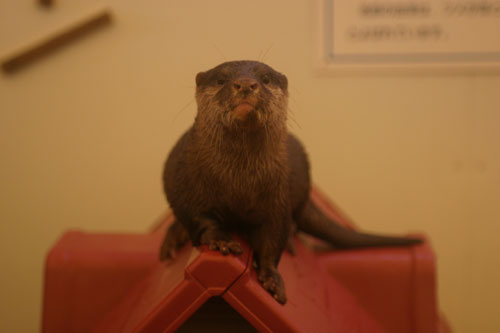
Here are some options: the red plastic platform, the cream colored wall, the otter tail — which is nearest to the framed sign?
the cream colored wall

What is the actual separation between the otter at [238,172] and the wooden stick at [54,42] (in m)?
0.82

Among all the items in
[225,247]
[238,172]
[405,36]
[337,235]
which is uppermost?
[405,36]

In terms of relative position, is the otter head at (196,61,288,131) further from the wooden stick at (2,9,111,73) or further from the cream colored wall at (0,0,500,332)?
the wooden stick at (2,9,111,73)

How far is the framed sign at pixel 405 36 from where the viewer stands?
147 centimetres

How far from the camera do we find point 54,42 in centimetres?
181

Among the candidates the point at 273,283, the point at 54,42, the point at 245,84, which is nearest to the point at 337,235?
the point at 273,283

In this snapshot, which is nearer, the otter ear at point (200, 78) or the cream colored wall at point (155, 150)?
the otter ear at point (200, 78)

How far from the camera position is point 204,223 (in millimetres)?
1093

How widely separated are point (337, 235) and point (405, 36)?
658 mm

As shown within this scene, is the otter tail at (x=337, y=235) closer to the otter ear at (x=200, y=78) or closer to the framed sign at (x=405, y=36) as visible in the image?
the framed sign at (x=405, y=36)

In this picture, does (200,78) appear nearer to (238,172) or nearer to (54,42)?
(238,172)

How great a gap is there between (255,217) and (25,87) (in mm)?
1215

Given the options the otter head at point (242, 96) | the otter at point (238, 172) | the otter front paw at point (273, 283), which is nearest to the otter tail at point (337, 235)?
the otter at point (238, 172)

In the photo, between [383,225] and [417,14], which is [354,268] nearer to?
[383,225]
